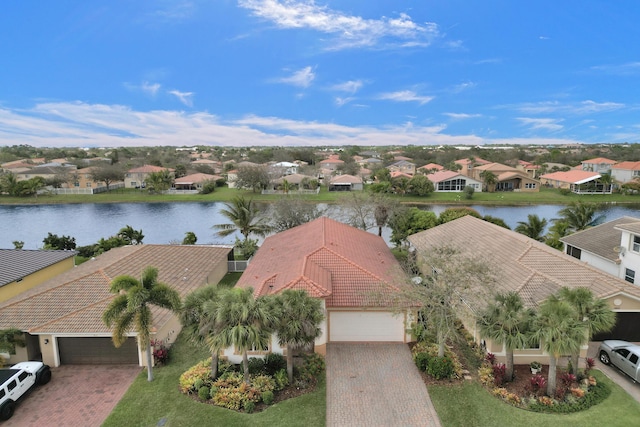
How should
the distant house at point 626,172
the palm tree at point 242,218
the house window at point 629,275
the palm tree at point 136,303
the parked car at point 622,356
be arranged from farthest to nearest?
the distant house at point 626,172 < the palm tree at point 242,218 < the house window at point 629,275 < the parked car at point 622,356 < the palm tree at point 136,303

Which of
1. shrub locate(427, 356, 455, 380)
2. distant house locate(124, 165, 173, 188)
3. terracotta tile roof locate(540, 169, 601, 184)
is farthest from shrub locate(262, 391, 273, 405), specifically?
distant house locate(124, 165, 173, 188)

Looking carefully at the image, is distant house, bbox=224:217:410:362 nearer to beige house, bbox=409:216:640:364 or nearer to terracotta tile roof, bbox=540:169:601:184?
beige house, bbox=409:216:640:364

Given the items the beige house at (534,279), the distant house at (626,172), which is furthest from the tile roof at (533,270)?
the distant house at (626,172)

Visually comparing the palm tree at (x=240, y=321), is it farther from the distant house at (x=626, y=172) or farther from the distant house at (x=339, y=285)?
the distant house at (x=626, y=172)

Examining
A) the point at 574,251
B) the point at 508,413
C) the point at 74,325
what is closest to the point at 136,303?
the point at 74,325

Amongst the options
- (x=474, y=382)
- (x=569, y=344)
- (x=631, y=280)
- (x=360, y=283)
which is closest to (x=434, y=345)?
(x=474, y=382)
